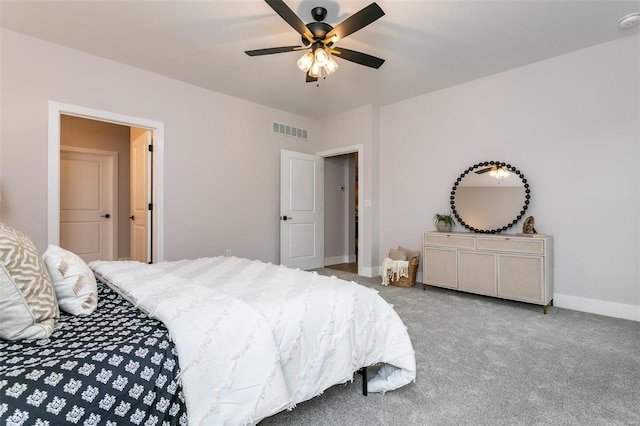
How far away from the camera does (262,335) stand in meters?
1.22

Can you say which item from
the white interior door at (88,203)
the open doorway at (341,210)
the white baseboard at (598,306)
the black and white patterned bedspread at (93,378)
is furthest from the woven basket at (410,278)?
the white interior door at (88,203)

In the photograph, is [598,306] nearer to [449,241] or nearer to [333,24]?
[449,241]

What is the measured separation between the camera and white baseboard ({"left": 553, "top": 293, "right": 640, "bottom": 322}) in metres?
2.98

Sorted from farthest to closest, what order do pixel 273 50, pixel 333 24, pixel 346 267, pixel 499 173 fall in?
pixel 346 267 < pixel 499 173 < pixel 333 24 < pixel 273 50

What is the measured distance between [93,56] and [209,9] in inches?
67.2

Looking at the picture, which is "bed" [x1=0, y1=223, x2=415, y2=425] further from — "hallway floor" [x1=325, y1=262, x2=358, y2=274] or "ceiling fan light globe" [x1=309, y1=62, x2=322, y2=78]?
"hallway floor" [x1=325, y1=262, x2=358, y2=274]

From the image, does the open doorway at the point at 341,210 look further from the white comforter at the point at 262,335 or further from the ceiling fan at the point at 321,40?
the white comforter at the point at 262,335

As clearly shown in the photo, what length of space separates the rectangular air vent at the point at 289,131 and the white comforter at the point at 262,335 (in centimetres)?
343

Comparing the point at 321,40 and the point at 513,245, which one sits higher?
the point at 321,40

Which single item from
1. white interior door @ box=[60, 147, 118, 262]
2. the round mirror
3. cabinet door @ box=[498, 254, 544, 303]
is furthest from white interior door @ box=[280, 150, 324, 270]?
white interior door @ box=[60, 147, 118, 262]

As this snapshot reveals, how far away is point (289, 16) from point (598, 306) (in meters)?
3.89

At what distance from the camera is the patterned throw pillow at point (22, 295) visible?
1.05 m

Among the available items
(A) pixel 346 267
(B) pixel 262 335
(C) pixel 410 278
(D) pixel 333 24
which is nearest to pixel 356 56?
(D) pixel 333 24

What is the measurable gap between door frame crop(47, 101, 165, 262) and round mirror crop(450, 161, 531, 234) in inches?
147
